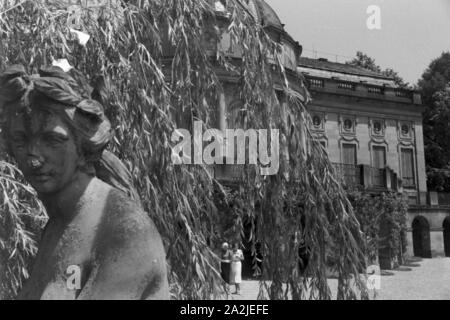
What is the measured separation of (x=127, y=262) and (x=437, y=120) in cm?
3214

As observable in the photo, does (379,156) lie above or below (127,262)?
above

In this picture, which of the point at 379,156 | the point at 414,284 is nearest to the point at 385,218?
the point at 414,284

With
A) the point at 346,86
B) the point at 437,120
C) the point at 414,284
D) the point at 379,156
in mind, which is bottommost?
the point at 414,284

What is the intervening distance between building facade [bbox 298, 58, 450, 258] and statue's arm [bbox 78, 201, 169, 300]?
88.2ft

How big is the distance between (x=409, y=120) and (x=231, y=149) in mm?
28777

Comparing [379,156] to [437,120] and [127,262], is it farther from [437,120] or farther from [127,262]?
[127,262]

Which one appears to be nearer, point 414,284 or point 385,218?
point 414,284

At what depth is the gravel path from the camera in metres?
12.2

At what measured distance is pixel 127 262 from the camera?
184cm

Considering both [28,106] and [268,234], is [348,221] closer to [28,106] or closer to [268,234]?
[268,234]

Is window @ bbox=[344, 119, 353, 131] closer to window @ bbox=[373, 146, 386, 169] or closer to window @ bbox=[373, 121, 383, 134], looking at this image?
window @ bbox=[373, 121, 383, 134]

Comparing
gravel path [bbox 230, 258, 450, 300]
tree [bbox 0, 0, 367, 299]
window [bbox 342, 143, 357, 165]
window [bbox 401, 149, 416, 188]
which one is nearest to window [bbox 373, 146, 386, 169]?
window [bbox 401, 149, 416, 188]

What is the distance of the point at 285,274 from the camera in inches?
159
